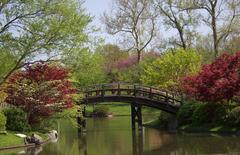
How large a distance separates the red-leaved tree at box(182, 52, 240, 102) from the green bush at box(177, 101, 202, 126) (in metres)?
2.25

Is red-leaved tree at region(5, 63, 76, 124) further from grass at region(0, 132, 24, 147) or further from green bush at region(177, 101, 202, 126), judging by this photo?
green bush at region(177, 101, 202, 126)

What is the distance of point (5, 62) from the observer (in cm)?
2253

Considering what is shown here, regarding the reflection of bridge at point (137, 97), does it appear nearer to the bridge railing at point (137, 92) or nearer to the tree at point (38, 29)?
the bridge railing at point (137, 92)

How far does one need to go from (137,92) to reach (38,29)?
2030cm

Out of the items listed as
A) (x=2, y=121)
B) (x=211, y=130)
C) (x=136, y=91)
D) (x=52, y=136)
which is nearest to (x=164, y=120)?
(x=136, y=91)

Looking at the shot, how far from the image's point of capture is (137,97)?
135ft

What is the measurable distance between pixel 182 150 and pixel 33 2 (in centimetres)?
1003

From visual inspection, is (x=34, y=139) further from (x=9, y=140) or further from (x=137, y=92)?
(x=137, y=92)

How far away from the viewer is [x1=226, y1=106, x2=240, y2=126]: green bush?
32.1m

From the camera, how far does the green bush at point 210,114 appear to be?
1371 inches

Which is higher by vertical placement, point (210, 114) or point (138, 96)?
point (138, 96)

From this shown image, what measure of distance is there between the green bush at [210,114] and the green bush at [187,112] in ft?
2.79

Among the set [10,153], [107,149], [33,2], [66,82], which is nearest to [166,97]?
[66,82]

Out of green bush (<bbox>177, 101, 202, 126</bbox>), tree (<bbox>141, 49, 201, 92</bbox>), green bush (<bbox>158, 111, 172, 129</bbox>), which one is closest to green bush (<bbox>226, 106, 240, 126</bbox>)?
green bush (<bbox>177, 101, 202, 126</bbox>)
